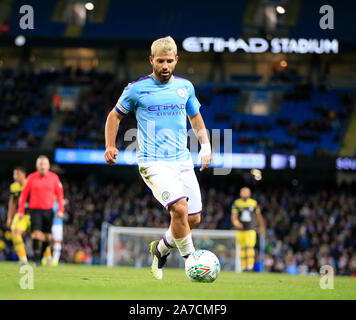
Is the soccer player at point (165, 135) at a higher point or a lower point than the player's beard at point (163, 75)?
lower

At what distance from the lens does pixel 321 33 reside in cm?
3609

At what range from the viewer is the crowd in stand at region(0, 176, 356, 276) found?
2516cm

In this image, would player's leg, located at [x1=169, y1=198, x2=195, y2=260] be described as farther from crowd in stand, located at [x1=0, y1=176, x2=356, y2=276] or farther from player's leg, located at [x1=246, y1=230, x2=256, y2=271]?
crowd in stand, located at [x1=0, y1=176, x2=356, y2=276]

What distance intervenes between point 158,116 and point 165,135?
23 centimetres

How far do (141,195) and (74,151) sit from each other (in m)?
3.76

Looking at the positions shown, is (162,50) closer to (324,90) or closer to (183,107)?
(183,107)

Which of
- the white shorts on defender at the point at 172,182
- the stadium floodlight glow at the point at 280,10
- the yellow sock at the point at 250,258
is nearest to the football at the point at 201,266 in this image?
the white shorts on defender at the point at 172,182

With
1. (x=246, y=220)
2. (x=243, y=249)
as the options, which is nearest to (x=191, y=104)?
(x=246, y=220)

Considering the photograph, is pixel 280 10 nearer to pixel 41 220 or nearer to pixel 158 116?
pixel 41 220

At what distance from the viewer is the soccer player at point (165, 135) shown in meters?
7.59

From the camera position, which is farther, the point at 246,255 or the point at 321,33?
the point at 321,33

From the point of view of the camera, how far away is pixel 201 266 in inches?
293

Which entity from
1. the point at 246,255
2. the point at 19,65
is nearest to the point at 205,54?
the point at 19,65

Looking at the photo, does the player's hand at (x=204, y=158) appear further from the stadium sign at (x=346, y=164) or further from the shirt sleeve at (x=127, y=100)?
the stadium sign at (x=346, y=164)
